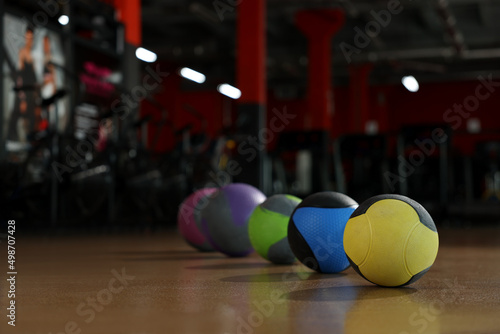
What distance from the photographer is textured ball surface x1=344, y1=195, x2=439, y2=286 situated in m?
2.27

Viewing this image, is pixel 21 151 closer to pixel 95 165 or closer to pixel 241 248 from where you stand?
pixel 95 165

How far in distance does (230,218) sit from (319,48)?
1114 cm

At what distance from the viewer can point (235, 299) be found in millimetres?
2004

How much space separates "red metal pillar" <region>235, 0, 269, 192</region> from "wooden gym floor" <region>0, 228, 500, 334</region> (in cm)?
566

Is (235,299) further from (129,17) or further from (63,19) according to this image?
(129,17)

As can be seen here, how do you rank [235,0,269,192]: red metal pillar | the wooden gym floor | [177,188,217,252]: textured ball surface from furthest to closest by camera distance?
[235,0,269,192]: red metal pillar → [177,188,217,252]: textured ball surface → the wooden gym floor

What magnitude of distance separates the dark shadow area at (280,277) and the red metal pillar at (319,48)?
438 inches

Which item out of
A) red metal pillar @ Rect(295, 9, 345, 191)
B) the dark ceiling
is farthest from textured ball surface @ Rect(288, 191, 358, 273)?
red metal pillar @ Rect(295, 9, 345, 191)

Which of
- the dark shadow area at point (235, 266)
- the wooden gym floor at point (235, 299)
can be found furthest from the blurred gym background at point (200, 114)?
the wooden gym floor at point (235, 299)

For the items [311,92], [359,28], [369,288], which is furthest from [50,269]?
[359,28]

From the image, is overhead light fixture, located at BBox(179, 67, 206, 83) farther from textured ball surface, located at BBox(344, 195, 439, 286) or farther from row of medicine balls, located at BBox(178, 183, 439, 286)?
textured ball surface, located at BBox(344, 195, 439, 286)

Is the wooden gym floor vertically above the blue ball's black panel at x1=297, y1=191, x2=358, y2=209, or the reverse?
the blue ball's black panel at x1=297, y1=191, x2=358, y2=209

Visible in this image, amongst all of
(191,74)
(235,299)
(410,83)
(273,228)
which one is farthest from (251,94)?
(410,83)

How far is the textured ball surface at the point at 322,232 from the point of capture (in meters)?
2.74
